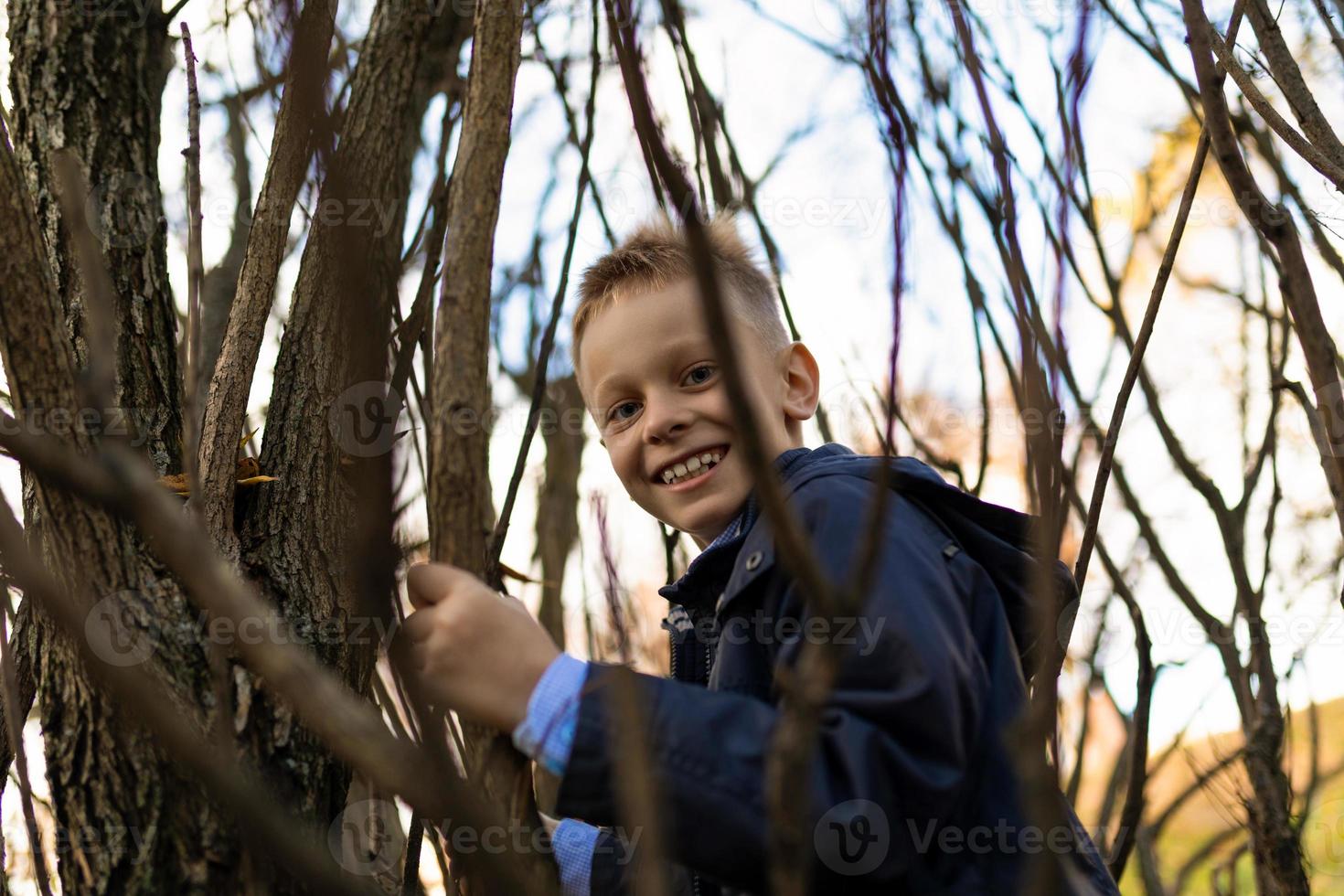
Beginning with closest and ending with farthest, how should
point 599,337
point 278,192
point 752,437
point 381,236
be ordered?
point 752,437, point 278,192, point 381,236, point 599,337

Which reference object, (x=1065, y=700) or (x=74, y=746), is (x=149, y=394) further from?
(x=1065, y=700)

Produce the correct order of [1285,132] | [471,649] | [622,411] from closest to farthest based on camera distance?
1. [471,649]
2. [1285,132]
3. [622,411]

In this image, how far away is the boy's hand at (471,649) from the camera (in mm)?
755

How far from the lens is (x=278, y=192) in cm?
114

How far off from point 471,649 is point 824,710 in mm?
A: 302

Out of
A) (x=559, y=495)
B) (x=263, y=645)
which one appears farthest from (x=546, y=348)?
(x=559, y=495)

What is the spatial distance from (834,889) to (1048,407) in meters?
0.53

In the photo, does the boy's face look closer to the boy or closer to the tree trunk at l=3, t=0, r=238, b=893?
the boy

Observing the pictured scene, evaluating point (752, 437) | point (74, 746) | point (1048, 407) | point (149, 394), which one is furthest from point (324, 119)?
point (149, 394)

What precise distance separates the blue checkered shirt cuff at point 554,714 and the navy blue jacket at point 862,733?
0.01 m

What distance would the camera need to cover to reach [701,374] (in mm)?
1504

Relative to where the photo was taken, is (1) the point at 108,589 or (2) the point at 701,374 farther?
(2) the point at 701,374

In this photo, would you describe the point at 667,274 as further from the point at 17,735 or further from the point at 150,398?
the point at 17,735

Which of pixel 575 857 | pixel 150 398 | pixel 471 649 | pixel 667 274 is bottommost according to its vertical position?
pixel 575 857
